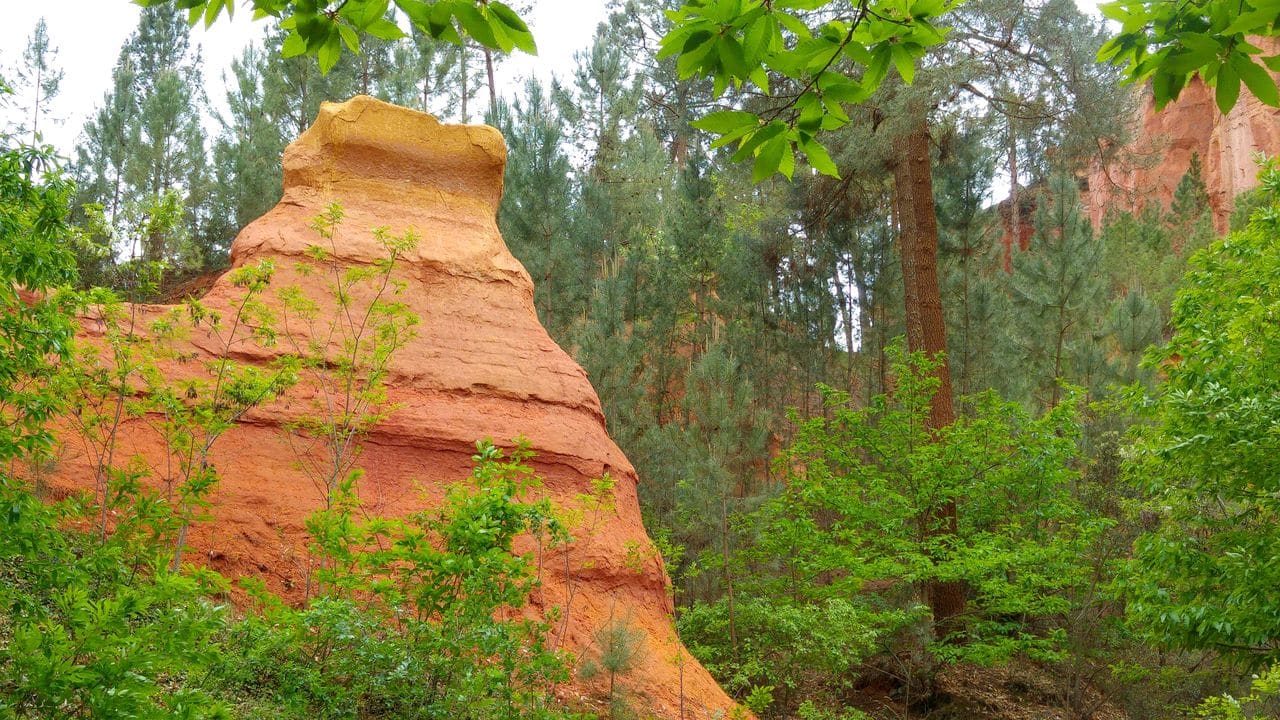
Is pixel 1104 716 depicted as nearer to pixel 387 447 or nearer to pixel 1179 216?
pixel 387 447

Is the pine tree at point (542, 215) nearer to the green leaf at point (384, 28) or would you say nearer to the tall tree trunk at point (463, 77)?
the tall tree trunk at point (463, 77)

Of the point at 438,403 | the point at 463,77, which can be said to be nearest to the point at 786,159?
the point at 438,403

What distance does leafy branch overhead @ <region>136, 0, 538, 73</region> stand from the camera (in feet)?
6.38

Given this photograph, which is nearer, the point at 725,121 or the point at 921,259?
the point at 725,121

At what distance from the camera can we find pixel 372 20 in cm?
202

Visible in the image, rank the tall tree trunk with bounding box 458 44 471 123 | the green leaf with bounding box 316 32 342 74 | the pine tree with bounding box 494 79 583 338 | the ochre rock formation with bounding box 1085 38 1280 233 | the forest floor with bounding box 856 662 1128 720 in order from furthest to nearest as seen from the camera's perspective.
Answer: the ochre rock formation with bounding box 1085 38 1280 233
the tall tree trunk with bounding box 458 44 471 123
the pine tree with bounding box 494 79 583 338
the forest floor with bounding box 856 662 1128 720
the green leaf with bounding box 316 32 342 74

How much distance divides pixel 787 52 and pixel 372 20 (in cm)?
92

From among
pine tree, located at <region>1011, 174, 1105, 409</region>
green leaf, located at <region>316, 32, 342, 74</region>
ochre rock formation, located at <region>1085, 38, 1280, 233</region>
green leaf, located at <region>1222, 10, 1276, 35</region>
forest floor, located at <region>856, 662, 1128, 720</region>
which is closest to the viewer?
green leaf, located at <region>1222, 10, 1276, 35</region>

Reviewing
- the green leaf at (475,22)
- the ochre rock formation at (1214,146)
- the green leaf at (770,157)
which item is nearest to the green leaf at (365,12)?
the green leaf at (475,22)

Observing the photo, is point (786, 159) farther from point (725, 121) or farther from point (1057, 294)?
point (1057, 294)

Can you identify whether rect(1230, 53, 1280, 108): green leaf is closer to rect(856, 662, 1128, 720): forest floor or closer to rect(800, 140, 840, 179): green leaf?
rect(800, 140, 840, 179): green leaf

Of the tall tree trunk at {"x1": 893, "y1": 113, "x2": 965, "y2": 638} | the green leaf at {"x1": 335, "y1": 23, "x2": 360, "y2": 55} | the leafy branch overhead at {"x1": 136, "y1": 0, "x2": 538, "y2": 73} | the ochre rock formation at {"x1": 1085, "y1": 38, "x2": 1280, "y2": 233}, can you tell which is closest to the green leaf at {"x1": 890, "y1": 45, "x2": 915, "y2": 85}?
the leafy branch overhead at {"x1": 136, "y1": 0, "x2": 538, "y2": 73}

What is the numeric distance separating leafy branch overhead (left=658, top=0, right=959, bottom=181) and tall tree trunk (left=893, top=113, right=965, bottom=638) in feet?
35.2

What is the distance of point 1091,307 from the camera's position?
66.3 ft
